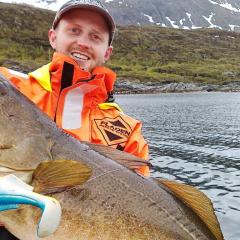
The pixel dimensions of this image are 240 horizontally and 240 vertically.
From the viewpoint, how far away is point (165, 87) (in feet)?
Answer: 433

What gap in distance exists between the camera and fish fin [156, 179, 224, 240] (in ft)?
12.2

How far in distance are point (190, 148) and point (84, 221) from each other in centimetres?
3094

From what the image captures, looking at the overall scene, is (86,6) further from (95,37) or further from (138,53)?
(138,53)

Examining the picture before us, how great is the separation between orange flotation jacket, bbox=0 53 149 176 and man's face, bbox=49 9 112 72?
0.17 meters

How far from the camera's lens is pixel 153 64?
166375mm

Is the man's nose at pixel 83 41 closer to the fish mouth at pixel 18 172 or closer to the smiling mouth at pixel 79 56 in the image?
the smiling mouth at pixel 79 56

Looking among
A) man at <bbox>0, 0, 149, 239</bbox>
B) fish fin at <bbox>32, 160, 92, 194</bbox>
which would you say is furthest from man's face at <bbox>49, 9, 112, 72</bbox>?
fish fin at <bbox>32, 160, 92, 194</bbox>

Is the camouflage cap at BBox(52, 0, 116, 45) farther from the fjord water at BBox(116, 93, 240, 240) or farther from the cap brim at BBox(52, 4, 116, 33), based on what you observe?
the fjord water at BBox(116, 93, 240, 240)

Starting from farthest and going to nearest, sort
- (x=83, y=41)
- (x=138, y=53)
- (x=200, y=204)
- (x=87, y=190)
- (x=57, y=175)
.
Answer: (x=138, y=53) → (x=83, y=41) → (x=200, y=204) → (x=87, y=190) → (x=57, y=175)

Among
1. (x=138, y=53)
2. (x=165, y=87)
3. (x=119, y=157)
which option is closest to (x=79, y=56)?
(x=119, y=157)

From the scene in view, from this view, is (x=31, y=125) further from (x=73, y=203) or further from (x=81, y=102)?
(x=81, y=102)

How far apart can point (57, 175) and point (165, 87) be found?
12999 cm

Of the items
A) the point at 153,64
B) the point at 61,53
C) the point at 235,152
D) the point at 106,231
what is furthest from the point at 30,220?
the point at 153,64

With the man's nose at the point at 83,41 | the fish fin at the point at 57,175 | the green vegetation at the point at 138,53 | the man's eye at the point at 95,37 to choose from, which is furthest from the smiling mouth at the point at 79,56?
the green vegetation at the point at 138,53
